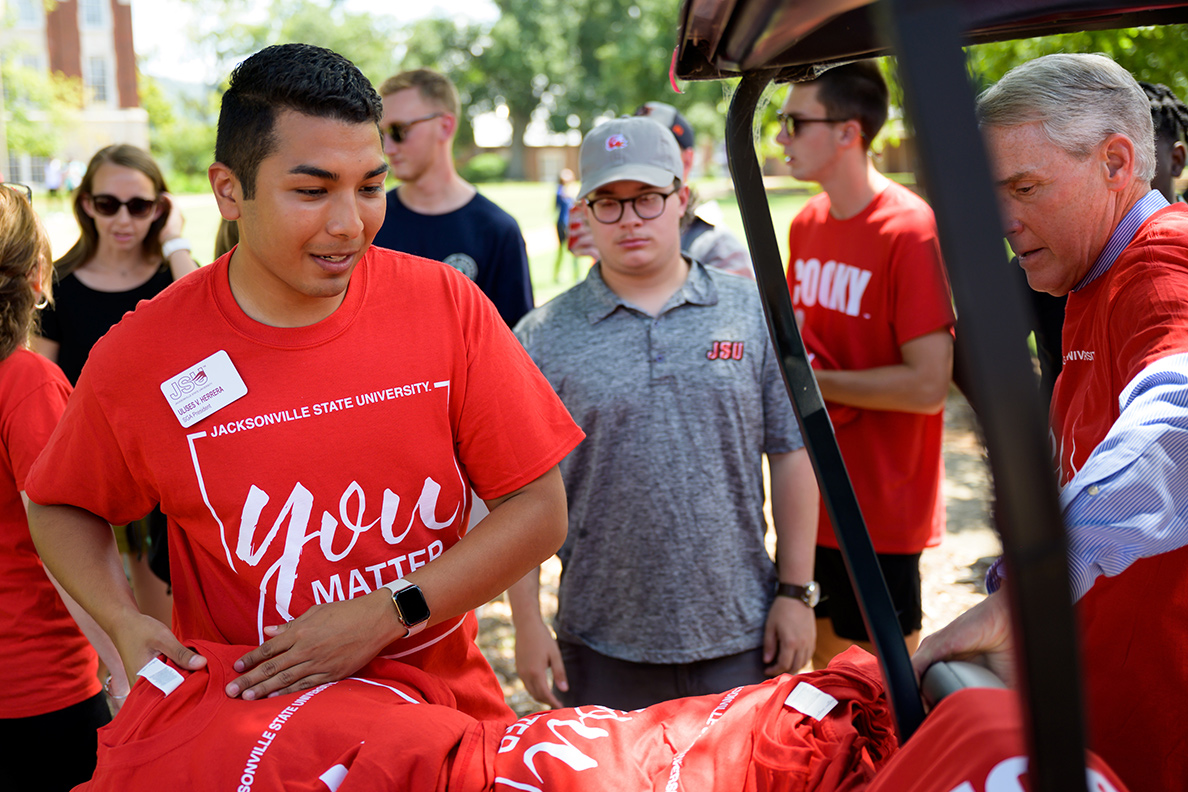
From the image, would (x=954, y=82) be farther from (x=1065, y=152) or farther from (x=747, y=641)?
(x=747, y=641)

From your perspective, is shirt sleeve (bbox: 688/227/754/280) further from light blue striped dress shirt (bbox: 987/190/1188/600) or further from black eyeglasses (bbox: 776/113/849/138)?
light blue striped dress shirt (bbox: 987/190/1188/600)

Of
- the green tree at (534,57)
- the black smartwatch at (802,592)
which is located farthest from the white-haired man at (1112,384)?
the green tree at (534,57)

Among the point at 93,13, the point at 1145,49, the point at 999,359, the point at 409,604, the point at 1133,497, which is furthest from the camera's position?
the point at 93,13

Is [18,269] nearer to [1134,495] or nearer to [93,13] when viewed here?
[1134,495]

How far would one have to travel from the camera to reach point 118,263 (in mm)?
3770

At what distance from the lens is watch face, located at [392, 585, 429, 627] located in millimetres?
1523

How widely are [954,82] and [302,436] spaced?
1.19m

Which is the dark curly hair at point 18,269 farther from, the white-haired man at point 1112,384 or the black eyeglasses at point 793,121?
Result: the black eyeglasses at point 793,121

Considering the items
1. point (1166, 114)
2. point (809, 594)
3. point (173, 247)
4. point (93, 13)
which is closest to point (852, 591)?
point (809, 594)

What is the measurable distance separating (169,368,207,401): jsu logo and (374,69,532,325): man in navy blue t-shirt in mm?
2082

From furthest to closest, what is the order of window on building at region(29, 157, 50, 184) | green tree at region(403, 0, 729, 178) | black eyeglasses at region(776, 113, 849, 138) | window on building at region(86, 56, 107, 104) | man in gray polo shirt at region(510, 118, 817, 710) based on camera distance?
green tree at region(403, 0, 729, 178)
window on building at region(86, 56, 107, 104)
window on building at region(29, 157, 50, 184)
black eyeglasses at region(776, 113, 849, 138)
man in gray polo shirt at region(510, 118, 817, 710)

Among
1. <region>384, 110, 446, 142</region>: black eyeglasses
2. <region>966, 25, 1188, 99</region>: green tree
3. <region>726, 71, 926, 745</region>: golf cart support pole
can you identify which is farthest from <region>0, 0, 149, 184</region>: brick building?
<region>726, 71, 926, 745</region>: golf cart support pole

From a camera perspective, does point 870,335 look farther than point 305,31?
No

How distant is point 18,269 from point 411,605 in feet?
4.78
